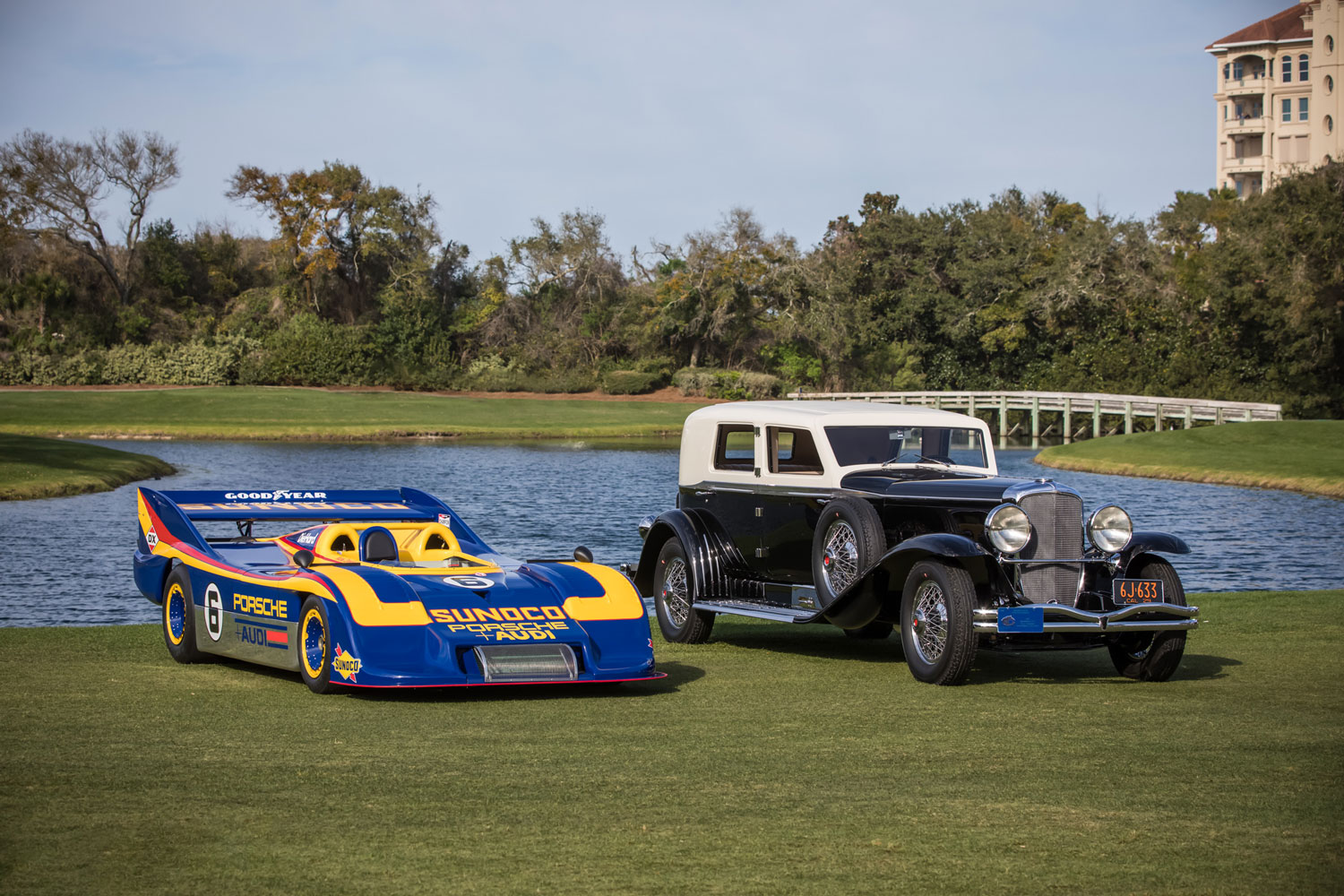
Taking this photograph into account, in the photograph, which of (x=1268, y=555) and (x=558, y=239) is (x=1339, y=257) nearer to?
(x=1268, y=555)

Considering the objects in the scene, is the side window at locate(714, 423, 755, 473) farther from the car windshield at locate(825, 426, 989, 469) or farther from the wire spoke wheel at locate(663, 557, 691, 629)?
the car windshield at locate(825, 426, 989, 469)

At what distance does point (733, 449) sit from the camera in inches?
535

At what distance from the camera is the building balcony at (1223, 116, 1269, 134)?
108 metres

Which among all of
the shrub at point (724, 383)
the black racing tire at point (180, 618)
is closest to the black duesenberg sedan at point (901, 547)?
the black racing tire at point (180, 618)

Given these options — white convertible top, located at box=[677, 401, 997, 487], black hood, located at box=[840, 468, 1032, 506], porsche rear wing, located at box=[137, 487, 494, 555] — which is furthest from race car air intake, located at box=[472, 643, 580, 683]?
white convertible top, located at box=[677, 401, 997, 487]

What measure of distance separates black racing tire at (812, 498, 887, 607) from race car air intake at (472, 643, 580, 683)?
260 centimetres

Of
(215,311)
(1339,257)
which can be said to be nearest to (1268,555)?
(1339,257)

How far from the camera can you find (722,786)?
7.08 m

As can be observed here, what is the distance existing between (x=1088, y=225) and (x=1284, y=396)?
20917mm

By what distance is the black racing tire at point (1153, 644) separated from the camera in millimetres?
10758

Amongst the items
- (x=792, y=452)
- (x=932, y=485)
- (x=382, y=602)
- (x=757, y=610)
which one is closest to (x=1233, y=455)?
(x=792, y=452)

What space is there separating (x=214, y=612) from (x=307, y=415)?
5534 cm

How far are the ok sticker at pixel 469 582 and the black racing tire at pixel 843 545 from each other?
2.94 meters

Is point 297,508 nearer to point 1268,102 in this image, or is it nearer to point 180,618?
point 180,618
